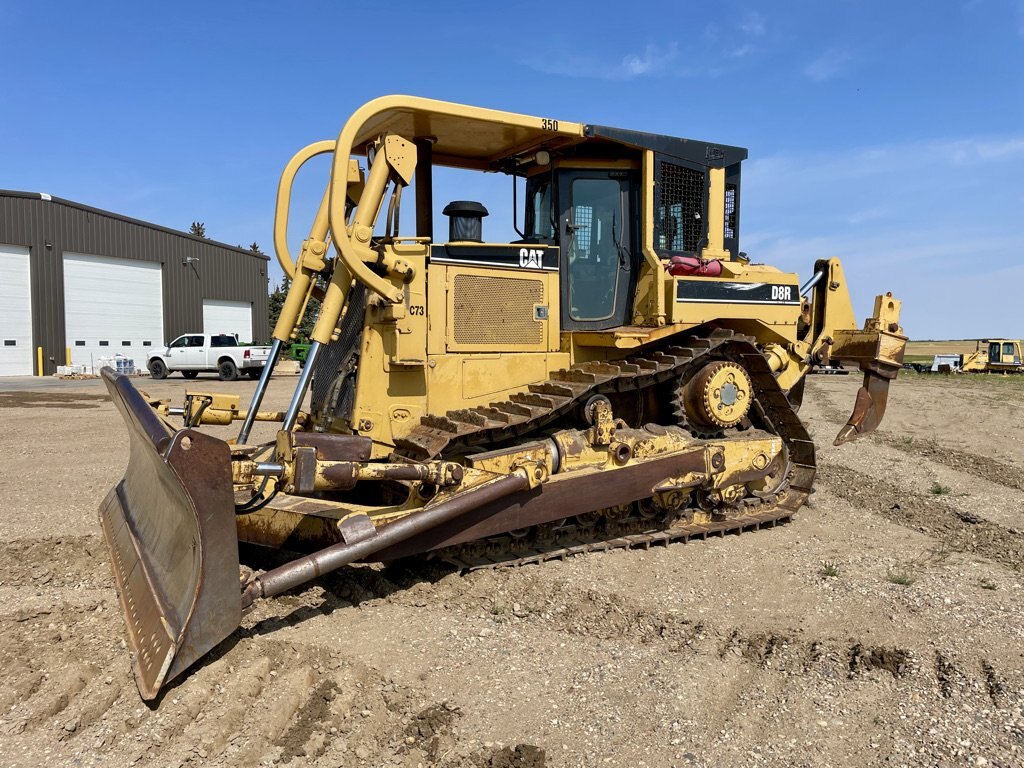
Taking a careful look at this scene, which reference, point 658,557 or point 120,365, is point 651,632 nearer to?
point 658,557

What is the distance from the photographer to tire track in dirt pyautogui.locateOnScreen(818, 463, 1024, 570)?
6.23 m

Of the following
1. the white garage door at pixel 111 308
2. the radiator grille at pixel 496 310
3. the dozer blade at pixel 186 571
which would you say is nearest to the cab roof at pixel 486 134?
the radiator grille at pixel 496 310

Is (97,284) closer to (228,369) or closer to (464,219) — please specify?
(228,369)

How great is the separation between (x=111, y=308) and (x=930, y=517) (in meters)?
33.2

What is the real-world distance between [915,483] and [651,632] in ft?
19.5

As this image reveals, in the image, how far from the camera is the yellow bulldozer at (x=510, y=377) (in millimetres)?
4793

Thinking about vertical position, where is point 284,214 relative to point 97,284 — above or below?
below

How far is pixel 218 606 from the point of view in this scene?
3.71 m

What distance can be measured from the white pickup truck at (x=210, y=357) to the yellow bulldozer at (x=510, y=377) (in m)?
21.1

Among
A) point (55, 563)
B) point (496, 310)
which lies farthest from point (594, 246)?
point (55, 563)

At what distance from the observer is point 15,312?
29062 millimetres

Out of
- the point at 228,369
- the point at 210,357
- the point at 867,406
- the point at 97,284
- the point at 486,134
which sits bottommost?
the point at 228,369

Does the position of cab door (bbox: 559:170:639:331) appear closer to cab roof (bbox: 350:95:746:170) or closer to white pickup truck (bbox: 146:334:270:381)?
cab roof (bbox: 350:95:746:170)

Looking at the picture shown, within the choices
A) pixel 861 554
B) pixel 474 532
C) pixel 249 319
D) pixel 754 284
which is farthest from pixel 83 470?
pixel 249 319
